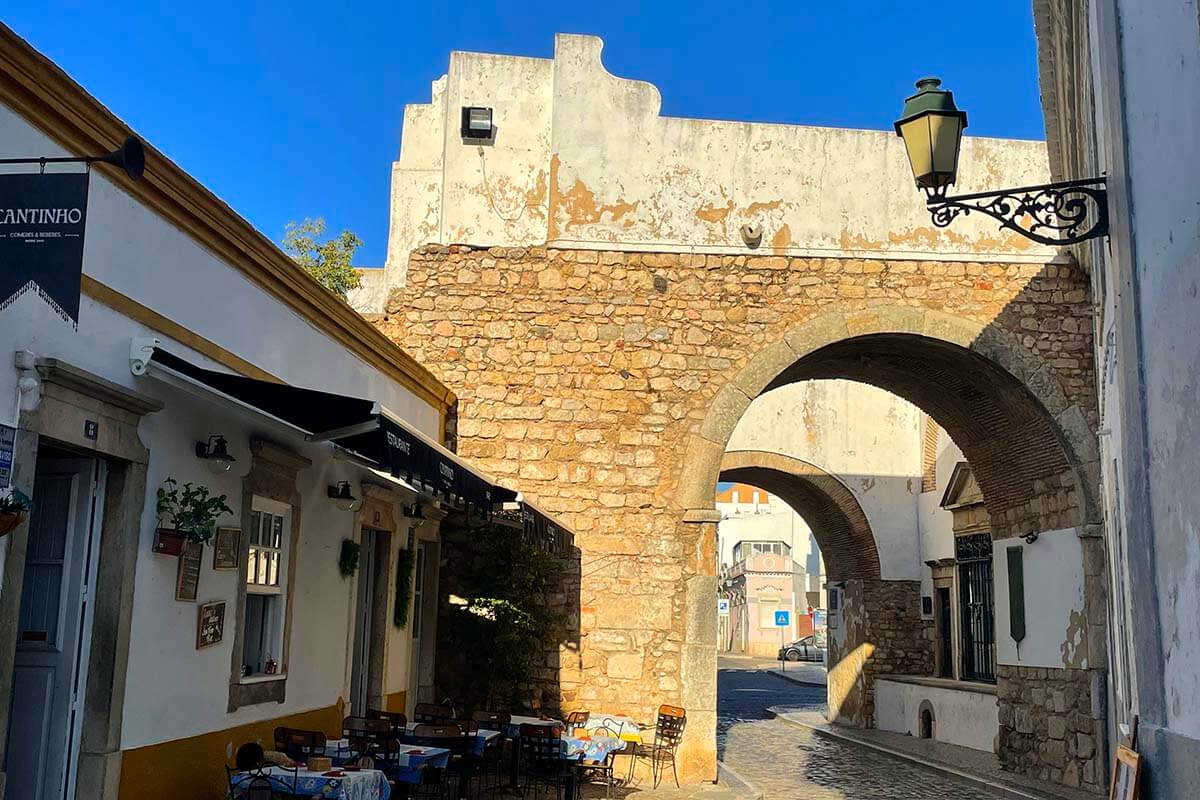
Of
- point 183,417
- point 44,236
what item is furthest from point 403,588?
point 44,236

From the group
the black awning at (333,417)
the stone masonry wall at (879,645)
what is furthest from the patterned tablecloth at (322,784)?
the stone masonry wall at (879,645)

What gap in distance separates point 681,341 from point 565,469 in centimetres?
178

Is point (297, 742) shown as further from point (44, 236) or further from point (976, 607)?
point (976, 607)

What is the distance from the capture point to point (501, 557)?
37.8 ft

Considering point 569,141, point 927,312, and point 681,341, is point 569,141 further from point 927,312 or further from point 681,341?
point 927,312

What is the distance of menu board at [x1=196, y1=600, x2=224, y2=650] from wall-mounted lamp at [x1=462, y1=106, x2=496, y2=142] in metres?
6.47

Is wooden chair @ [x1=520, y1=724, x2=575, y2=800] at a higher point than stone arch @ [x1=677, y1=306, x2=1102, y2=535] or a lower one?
lower

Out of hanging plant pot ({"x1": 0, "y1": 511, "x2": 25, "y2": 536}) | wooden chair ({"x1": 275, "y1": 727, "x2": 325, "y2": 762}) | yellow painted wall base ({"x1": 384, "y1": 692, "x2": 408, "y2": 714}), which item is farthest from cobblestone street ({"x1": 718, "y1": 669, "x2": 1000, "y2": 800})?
hanging plant pot ({"x1": 0, "y1": 511, "x2": 25, "y2": 536})

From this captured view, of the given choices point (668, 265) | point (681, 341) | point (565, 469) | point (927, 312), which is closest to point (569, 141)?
point (668, 265)

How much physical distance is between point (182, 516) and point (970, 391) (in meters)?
9.57

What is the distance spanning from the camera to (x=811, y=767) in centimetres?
1387

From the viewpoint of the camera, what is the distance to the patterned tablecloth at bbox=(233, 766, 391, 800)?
610 centimetres

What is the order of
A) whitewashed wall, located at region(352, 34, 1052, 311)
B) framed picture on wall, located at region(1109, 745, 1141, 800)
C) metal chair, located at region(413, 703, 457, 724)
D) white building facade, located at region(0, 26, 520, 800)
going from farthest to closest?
whitewashed wall, located at region(352, 34, 1052, 311)
metal chair, located at region(413, 703, 457, 724)
white building facade, located at region(0, 26, 520, 800)
framed picture on wall, located at region(1109, 745, 1141, 800)

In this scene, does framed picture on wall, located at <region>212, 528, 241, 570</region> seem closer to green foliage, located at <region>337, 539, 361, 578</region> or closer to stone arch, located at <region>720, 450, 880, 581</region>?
green foliage, located at <region>337, 539, 361, 578</region>
